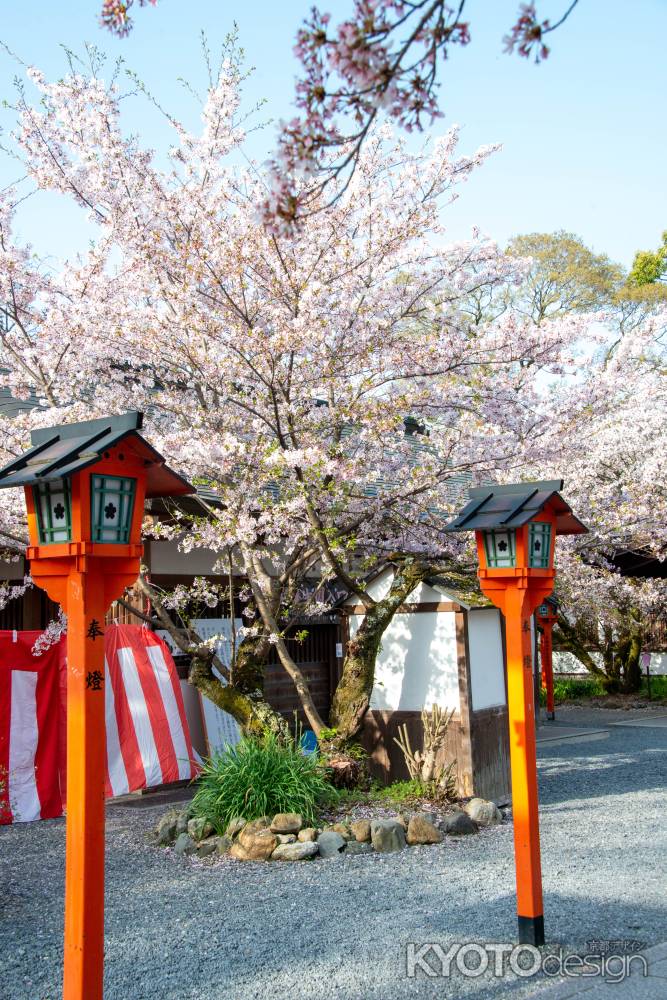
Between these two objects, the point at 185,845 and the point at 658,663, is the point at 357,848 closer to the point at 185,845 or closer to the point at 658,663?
the point at 185,845

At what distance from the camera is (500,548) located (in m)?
5.85

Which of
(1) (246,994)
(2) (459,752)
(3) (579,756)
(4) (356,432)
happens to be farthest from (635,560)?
(1) (246,994)

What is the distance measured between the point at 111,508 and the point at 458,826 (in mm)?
5468

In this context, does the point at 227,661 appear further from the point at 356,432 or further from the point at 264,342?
the point at 264,342

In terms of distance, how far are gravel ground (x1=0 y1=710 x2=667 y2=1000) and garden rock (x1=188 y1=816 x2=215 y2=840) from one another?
11.1 inches

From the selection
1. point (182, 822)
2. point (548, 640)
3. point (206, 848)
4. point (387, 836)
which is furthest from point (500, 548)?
point (548, 640)

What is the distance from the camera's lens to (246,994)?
15.1ft

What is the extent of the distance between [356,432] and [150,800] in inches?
195

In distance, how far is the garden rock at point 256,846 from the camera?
738 cm

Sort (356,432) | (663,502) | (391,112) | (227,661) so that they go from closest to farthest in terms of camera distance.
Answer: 1. (391,112)
2. (356,432)
3. (227,661)
4. (663,502)

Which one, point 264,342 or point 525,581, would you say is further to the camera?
point 264,342

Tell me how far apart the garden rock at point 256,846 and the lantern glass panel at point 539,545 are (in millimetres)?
3444

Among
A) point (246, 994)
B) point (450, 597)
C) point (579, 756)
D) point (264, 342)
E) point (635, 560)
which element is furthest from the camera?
point (635, 560)

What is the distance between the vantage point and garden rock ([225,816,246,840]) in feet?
25.3
